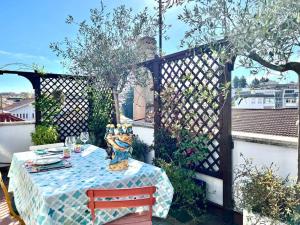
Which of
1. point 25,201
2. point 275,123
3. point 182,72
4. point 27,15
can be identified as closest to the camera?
point 25,201

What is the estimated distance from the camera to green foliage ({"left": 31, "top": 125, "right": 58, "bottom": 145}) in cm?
498

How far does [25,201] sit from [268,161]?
232 centimetres

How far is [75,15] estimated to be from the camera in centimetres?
458

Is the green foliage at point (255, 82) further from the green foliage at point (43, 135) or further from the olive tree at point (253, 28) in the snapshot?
the green foliage at point (43, 135)

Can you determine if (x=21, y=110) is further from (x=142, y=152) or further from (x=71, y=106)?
(x=142, y=152)

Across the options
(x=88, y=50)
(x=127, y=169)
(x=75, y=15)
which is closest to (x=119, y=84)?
(x=88, y=50)

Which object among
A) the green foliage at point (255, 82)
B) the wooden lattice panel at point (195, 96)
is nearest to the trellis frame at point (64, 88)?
the wooden lattice panel at point (195, 96)

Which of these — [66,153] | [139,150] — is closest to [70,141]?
[66,153]

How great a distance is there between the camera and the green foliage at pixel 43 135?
4.98 meters

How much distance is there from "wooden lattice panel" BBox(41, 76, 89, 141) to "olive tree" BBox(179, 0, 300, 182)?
391 cm

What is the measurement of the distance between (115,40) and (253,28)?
3.12 metres

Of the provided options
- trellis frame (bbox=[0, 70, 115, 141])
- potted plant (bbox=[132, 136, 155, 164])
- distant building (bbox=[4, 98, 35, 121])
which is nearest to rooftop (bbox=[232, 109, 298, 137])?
potted plant (bbox=[132, 136, 155, 164])

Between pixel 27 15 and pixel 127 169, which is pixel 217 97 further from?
pixel 27 15

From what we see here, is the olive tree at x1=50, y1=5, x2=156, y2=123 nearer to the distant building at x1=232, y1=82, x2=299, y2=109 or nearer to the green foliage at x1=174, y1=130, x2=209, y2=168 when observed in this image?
the green foliage at x1=174, y1=130, x2=209, y2=168
